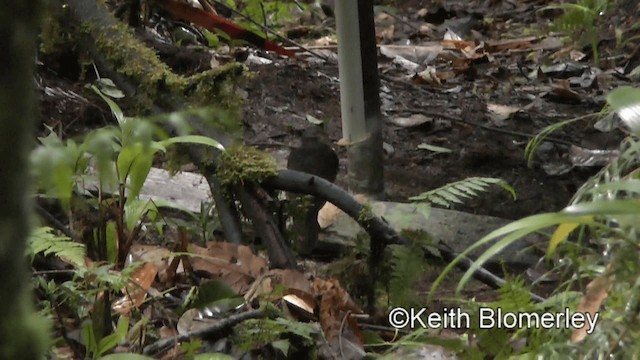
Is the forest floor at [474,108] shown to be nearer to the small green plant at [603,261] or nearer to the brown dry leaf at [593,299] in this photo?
the small green plant at [603,261]

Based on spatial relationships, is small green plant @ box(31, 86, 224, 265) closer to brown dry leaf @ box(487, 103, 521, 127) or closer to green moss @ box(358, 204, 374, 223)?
green moss @ box(358, 204, 374, 223)

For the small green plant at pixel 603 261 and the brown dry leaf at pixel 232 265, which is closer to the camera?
the small green plant at pixel 603 261

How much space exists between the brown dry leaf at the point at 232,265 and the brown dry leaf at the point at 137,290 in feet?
0.44

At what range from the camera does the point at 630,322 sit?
1.32 m

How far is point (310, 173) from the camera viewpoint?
2.90m

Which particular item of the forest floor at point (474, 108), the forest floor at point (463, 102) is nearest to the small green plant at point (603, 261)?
the forest floor at point (463, 102)

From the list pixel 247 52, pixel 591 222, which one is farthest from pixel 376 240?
pixel 247 52

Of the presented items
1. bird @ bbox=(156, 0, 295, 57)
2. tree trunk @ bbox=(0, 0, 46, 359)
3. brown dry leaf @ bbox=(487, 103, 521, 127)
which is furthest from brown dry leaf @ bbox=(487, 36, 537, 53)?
tree trunk @ bbox=(0, 0, 46, 359)

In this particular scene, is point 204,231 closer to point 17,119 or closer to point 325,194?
point 325,194

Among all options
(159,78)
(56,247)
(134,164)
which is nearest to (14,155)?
(56,247)

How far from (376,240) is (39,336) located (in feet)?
6.45

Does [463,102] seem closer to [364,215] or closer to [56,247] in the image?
[364,215]

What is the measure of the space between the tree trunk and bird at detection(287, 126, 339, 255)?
6.99 ft

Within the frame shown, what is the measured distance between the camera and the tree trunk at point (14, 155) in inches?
17.2
